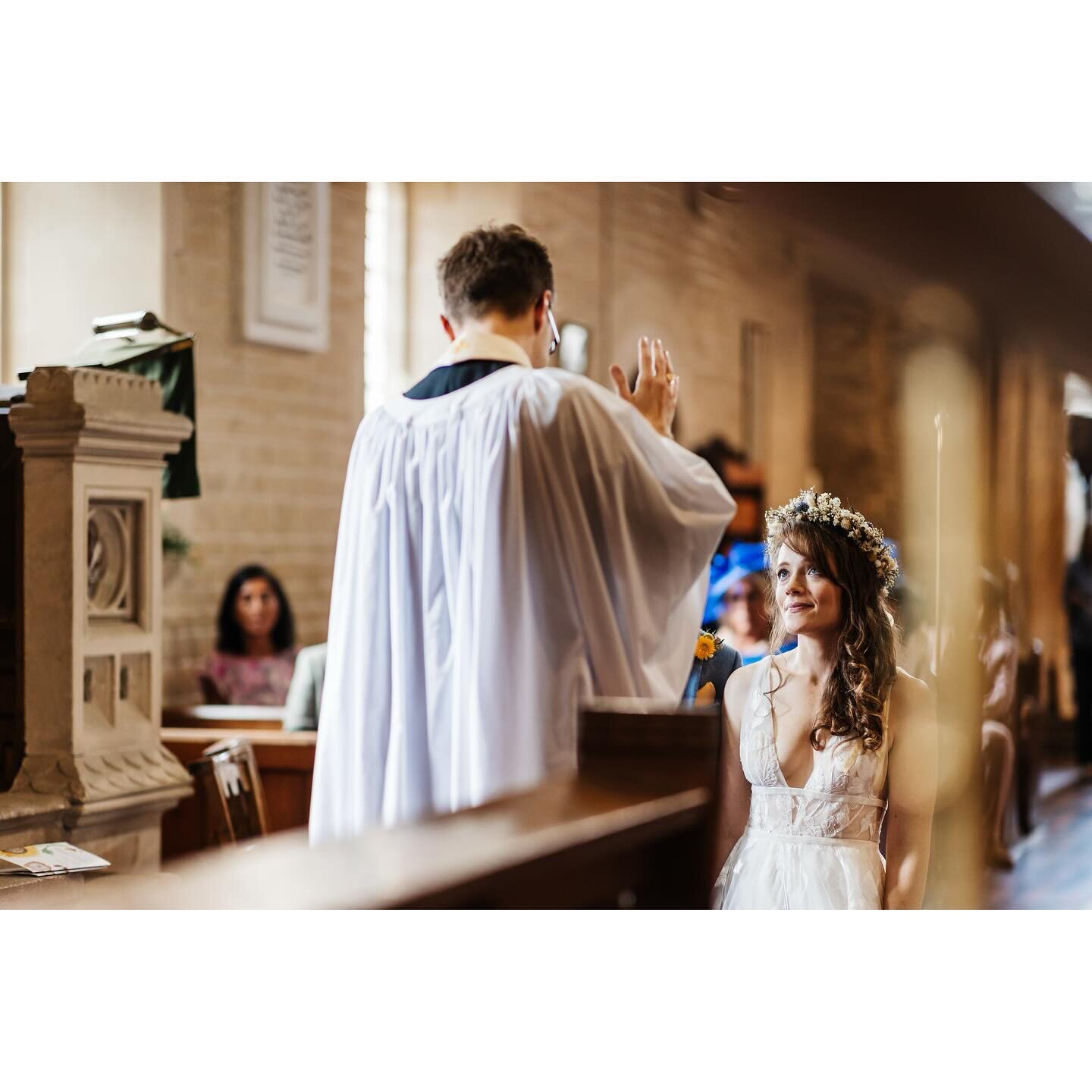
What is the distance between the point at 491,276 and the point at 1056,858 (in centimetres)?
165

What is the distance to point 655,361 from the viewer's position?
8.46 feet

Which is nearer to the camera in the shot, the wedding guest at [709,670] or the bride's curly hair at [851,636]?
the bride's curly hair at [851,636]

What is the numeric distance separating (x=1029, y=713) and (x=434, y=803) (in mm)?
1240

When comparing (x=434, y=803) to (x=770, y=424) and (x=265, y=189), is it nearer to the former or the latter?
(x=770, y=424)

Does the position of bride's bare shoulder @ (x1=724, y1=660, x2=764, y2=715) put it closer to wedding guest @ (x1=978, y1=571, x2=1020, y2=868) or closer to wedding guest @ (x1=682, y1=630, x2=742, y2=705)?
wedding guest @ (x1=682, y1=630, x2=742, y2=705)

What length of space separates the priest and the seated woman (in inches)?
109

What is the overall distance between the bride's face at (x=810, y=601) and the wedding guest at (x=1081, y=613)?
2.40 ft

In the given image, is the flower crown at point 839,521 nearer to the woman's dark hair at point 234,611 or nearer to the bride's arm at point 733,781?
the bride's arm at point 733,781

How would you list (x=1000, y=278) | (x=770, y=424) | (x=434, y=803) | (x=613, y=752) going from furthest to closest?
(x=770, y=424)
(x=434, y=803)
(x=613, y=752)
(x=1000, y=278)

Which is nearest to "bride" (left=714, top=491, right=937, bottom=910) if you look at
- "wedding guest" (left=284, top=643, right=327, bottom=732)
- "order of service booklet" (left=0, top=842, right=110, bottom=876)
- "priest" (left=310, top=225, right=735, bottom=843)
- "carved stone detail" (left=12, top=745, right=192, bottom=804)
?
"priest" (left=310, top=225, right=735, bottom=843)

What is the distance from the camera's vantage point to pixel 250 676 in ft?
17.6

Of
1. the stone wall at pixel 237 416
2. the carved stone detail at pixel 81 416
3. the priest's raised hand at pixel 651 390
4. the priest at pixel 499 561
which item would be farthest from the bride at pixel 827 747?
the stone wall at pixel 237 416

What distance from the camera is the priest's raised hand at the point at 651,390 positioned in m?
2.57
